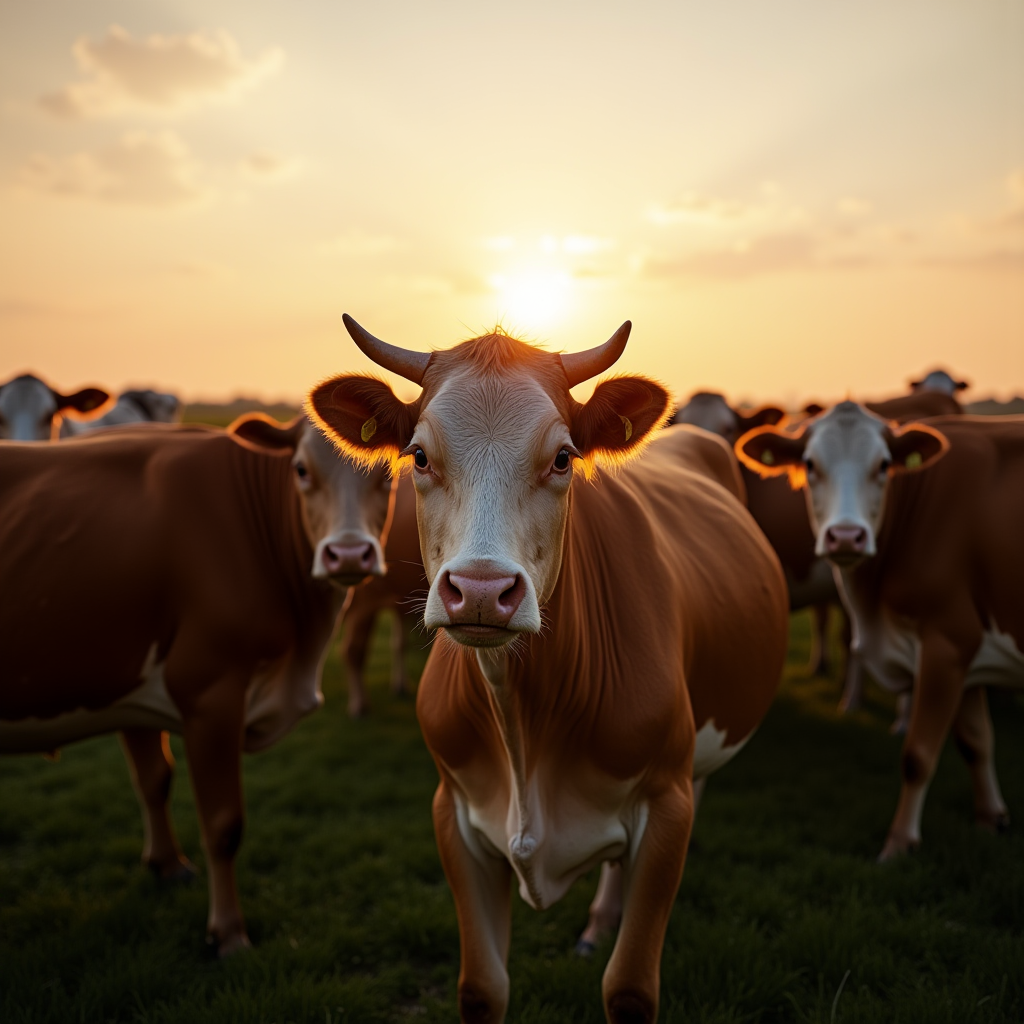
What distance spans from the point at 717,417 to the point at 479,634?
6995 mm

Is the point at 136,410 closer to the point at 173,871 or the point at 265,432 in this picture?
the point at 265,432

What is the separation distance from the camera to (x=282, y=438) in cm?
446

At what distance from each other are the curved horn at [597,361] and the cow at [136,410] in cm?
822

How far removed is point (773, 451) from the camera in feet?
18.7

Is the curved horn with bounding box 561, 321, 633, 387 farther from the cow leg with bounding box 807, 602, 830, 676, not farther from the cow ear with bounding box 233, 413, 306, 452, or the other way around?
the cow leg with bounding box 807, 602, 830, 676

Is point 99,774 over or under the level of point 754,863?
under

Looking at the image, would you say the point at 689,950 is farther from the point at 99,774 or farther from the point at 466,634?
the point at 99,774

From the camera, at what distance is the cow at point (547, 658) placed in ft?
7.61

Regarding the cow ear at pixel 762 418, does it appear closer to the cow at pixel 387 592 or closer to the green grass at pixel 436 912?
the green grass at pixel 436 912

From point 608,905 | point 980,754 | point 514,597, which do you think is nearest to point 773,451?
point 980,754

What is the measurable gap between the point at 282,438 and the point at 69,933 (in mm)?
2567

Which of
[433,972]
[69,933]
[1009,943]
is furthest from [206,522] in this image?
[1009,943]

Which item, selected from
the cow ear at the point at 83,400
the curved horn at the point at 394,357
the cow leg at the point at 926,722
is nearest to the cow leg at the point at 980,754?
the cow leg at the point at 926,722

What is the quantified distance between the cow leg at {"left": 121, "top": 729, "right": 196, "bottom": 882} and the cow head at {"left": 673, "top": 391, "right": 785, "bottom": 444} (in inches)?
227
